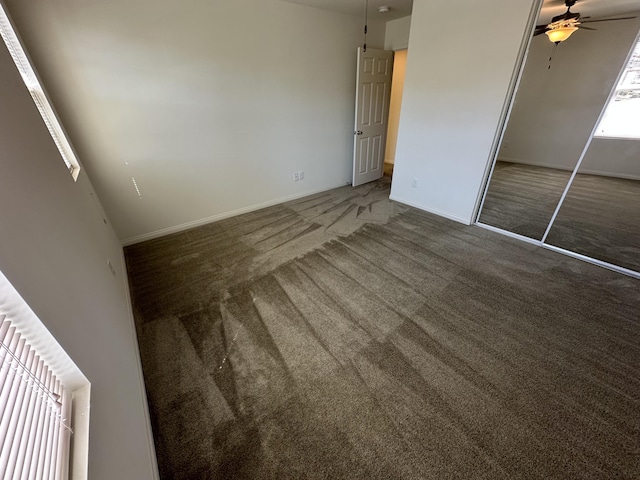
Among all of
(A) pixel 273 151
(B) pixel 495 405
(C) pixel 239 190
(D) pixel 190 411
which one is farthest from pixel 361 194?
(D) pixel 190 411

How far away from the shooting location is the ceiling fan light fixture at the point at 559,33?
2381 millimetres

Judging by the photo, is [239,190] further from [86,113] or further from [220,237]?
[86,113]

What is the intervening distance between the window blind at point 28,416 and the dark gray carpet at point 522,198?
3.75 m

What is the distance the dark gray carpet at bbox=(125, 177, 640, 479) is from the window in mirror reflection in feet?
3.94

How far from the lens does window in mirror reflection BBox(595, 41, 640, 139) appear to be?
6.97 feet

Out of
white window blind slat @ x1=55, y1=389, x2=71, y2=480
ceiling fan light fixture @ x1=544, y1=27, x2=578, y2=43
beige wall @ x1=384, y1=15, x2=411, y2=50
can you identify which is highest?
beige wall @ x1=384, y1=15, x2=411, y2=50

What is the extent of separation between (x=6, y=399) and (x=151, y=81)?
9.67 feet

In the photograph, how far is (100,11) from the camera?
2213 mm

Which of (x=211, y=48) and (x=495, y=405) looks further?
(x=211, y=48)

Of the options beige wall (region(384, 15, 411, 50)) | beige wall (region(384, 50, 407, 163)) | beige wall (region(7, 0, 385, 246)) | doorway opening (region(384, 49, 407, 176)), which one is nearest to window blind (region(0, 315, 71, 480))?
beige wall (region(7, 0, 385, 246))

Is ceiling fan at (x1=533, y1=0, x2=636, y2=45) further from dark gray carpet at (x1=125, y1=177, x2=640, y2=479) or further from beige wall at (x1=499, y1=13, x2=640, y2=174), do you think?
dark gray carpet at (x1=125, y1=177, x2=640, y2=479)

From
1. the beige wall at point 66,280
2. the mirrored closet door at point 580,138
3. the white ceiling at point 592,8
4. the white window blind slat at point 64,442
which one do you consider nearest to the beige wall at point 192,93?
the beige wall at point 66,280

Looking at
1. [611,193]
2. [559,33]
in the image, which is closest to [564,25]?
[559,33]

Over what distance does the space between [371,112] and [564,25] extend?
2.31 meters
